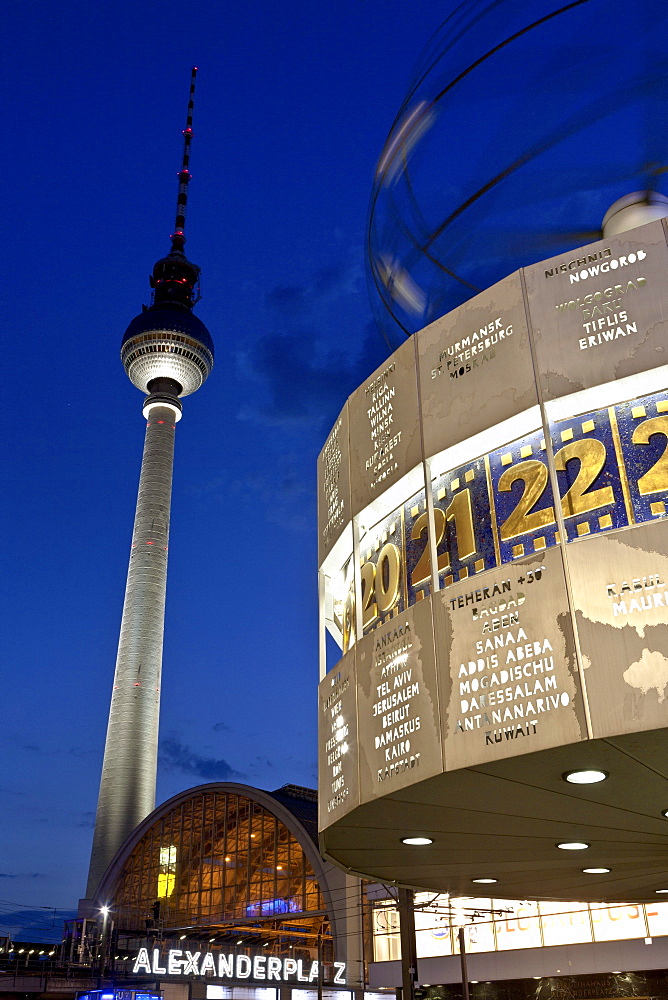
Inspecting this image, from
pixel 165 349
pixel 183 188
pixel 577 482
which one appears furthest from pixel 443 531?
pixel 183 188

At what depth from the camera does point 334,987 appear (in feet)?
122

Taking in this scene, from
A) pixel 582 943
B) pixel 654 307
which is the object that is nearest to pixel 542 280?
pixel 654 307

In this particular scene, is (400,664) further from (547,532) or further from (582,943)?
(582,943)

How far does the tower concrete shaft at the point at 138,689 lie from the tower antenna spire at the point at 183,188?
115 ft

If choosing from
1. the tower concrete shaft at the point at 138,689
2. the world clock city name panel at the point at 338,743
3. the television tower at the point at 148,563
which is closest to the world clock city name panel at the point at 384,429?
the world clock city name panel at the point at 338,743

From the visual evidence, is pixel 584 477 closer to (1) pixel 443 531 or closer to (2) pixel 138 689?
(1) pixel 443 531

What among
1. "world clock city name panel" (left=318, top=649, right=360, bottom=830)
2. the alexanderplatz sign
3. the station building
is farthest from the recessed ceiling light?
the station building

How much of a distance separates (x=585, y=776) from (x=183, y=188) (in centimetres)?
Result: 11672

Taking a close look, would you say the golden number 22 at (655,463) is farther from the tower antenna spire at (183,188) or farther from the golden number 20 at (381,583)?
the tower antenna spire at (183,188)

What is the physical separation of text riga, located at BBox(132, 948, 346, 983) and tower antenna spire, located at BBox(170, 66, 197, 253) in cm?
8746

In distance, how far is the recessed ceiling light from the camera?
8.94 metres

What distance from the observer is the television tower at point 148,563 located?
73.1m

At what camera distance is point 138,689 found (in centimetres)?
7644

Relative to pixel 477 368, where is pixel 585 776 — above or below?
below
